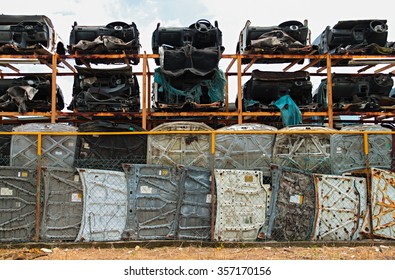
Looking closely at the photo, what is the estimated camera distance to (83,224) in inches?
264

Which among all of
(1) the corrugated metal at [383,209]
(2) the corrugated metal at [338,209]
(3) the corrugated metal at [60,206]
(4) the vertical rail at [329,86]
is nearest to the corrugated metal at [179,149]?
(3) the corrugated metal at [60,206]

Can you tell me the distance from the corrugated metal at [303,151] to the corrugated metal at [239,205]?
2.33 feet

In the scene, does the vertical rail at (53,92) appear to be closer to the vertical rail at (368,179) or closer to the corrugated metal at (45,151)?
the corrugated metal at (45,151)

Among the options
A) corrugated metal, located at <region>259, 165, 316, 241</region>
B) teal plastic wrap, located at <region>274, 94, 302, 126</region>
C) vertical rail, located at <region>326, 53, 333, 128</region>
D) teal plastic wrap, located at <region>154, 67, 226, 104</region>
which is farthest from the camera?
vertical rail, located at <region>326, 53, 333, 128</region>

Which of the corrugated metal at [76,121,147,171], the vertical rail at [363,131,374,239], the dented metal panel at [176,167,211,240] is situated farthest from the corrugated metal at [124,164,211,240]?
the vertical rail at [363,131,374,239]

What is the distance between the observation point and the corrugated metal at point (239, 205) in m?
6.77

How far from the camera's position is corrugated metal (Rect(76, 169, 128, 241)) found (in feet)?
22.0

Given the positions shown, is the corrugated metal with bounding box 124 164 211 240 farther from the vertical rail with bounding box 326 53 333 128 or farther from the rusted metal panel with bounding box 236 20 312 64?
the vertical rail with bounding box 326 53 333 128

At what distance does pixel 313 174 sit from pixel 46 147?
15.7 feet

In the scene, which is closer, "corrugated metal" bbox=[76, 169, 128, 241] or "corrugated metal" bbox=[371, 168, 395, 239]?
"corrugated metal" bbox=[76, 169, 128, 241]

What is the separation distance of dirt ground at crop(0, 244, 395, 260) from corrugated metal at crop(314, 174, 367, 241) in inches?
11.0

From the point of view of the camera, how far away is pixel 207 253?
248 inches

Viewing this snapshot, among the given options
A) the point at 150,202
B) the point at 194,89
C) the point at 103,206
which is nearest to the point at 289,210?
the point at 150,202

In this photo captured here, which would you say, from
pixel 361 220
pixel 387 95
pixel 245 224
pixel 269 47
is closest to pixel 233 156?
pixel 245 224
